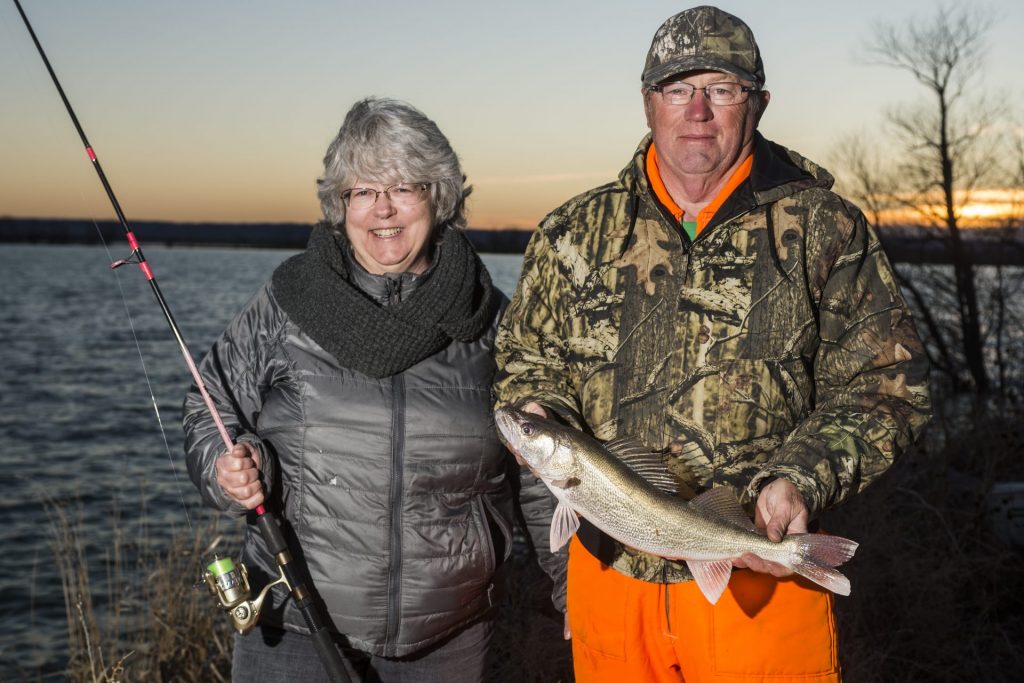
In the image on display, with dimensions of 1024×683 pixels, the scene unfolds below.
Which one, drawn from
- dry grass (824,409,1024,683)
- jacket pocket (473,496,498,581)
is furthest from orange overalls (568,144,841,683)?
dry grass (824,409,1024,683)

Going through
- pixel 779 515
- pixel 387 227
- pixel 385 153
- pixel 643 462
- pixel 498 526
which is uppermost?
pixel 385 153

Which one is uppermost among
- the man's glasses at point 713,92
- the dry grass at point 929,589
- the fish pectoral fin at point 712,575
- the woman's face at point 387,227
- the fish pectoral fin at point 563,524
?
the man's glasses at point 713,92

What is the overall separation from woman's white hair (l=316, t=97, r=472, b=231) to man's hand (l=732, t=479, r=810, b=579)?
188cm

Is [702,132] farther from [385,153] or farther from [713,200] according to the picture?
[385,153]

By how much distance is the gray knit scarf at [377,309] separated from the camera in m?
3.79

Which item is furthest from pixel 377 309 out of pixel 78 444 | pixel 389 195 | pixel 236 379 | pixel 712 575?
pixel 78 444

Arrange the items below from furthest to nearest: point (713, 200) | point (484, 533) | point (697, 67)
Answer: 1. point (484, 533)
2. point (713, 200)
3. point (697, 67)

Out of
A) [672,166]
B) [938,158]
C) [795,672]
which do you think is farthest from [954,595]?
[938,158]

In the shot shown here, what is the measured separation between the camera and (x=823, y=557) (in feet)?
9.84

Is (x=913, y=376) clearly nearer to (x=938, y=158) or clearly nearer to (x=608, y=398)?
(x=608, y=398)

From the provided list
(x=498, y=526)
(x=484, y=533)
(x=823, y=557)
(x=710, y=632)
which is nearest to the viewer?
(x=823, y=557)

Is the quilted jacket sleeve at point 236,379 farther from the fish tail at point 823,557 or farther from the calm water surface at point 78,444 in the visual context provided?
the fish tail at point 823,557

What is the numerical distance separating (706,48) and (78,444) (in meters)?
16.4

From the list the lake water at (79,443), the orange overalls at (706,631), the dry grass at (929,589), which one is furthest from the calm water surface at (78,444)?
the dry grass at (929,589)
